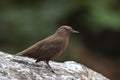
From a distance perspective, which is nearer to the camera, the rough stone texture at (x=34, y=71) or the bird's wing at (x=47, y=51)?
the rough stone texture at (x=34, y=71)

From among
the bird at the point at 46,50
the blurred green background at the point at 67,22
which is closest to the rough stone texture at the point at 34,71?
the bird at the point at 46,50

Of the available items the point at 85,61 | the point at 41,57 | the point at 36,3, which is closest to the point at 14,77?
the point at 41,57

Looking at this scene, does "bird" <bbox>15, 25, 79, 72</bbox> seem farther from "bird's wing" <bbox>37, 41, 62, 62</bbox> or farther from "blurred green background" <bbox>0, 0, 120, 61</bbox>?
"blurred green background" <bbox>0, 0, 120, 61</bbox>

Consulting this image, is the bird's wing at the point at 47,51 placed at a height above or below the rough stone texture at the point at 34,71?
above

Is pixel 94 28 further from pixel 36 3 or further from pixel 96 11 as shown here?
pixel 36 3

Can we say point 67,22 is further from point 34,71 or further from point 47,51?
point 34,71

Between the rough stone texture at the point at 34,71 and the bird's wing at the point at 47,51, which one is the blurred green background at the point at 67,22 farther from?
the bird's wing at the point at 47,51

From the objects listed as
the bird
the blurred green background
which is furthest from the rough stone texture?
the blurred green background
